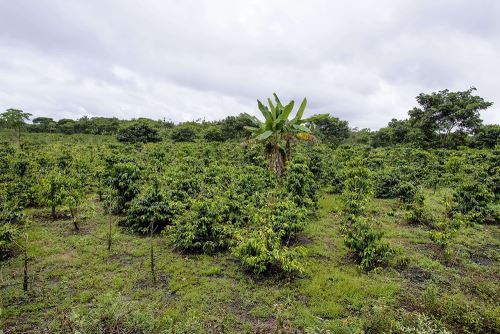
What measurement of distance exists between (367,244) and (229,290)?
401 centimetres

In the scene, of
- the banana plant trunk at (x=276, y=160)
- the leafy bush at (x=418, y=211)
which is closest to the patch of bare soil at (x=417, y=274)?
the leafy bush at (x=418, y=211)

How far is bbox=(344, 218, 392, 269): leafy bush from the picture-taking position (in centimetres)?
795

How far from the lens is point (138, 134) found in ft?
122

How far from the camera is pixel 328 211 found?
46.1ft

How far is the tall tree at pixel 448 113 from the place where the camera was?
89.8ft

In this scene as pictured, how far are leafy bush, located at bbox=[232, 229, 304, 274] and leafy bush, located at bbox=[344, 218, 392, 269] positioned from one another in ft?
6.21

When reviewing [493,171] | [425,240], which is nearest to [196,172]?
[425,240]

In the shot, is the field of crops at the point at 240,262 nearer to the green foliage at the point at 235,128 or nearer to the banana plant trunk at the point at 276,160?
the banana plant trunk at the point at 276,160

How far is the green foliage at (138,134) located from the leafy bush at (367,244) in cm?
3298

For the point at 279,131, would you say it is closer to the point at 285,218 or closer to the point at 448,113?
the point at 285,218

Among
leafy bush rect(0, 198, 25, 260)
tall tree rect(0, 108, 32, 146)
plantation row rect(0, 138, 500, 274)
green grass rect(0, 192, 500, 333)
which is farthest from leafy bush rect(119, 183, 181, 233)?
tall tree rect(0, 108, 32, 146)

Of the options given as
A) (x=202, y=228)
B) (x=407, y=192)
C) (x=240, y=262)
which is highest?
(x=407, y=192)

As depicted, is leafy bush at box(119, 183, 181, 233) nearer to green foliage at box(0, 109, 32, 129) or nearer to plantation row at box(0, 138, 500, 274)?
plantation row at box(0, 138, 500, 274)

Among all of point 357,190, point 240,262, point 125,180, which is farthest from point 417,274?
point 125,180
